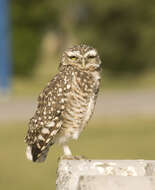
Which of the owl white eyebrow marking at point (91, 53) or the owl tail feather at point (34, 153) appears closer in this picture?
the owl tail feather at point (34, 153)

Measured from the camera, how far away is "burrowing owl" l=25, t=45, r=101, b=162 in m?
6.09

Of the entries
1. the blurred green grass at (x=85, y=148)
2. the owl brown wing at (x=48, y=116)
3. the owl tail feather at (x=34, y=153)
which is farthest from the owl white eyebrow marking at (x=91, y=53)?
the blurred green grass at (x=85, y=148)

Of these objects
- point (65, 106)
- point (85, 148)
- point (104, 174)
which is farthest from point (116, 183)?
point (85, 148)

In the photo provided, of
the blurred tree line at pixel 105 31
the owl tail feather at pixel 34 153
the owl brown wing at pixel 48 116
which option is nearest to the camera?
the owl tail feather at pixel 34 153

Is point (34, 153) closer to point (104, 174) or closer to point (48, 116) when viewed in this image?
point (48, 116)

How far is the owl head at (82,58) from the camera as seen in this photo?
6.16 m

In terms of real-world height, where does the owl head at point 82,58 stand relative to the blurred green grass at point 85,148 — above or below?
above

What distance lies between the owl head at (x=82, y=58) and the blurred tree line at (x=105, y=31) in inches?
1030

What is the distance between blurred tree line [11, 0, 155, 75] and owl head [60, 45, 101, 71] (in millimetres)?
26173

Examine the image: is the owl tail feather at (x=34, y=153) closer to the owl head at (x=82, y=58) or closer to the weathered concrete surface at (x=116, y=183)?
the owl head at (x=82, y=58)

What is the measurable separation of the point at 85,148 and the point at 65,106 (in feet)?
33.2

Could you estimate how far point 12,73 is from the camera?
3784 centimetres

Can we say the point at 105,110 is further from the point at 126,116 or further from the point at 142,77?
the point at 142,77

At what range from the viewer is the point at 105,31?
33719 millimetres
